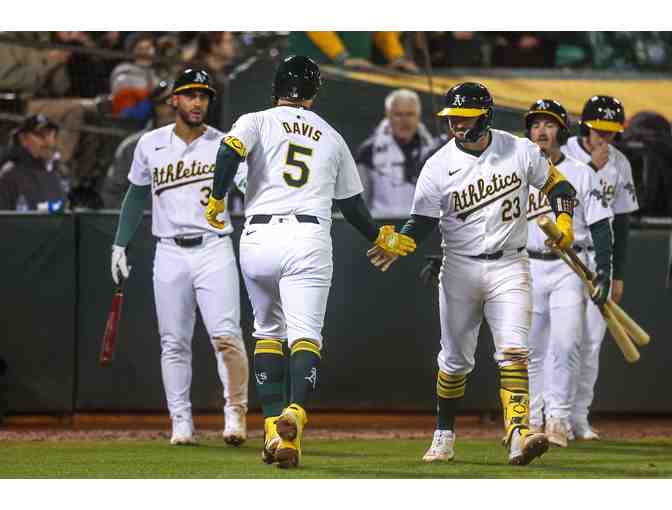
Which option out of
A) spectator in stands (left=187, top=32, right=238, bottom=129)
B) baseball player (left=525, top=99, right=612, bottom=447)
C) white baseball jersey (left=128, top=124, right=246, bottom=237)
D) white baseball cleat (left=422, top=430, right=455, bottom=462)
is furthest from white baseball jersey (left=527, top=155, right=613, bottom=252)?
spectator in stands (left=187, top=32, right=238, bottom=129)

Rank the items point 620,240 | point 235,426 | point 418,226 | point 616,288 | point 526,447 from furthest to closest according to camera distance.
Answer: point 620,240
point 616,288
point 235,426
point 418,226
point 526,447

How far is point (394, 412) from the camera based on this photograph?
9656 millimetres

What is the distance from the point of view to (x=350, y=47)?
11344 mm

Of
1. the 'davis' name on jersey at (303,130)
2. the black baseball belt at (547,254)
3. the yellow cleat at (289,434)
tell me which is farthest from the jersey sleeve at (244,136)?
the black baseball belt at (547,254)

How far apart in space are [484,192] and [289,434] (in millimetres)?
1614

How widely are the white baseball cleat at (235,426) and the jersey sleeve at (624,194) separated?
2739 mm

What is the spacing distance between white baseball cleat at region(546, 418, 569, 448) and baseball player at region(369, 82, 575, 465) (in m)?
1.30

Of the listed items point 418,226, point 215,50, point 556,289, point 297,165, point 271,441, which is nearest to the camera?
point 271,441

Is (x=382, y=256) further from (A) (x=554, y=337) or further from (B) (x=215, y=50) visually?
(B) (x=215, y=50)

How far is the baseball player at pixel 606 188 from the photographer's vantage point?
844 cm

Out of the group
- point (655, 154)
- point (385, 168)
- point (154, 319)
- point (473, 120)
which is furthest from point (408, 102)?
point (473, 120)

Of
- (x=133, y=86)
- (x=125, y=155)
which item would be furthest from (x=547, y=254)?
(x=133, y=86)

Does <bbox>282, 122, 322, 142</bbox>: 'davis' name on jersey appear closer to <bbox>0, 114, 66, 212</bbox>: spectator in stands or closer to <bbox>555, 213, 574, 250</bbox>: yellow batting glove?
<bbox>555, 213, 574, 250</bbox>: yellow batting glove

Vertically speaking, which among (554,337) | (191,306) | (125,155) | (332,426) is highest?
(125,155)
